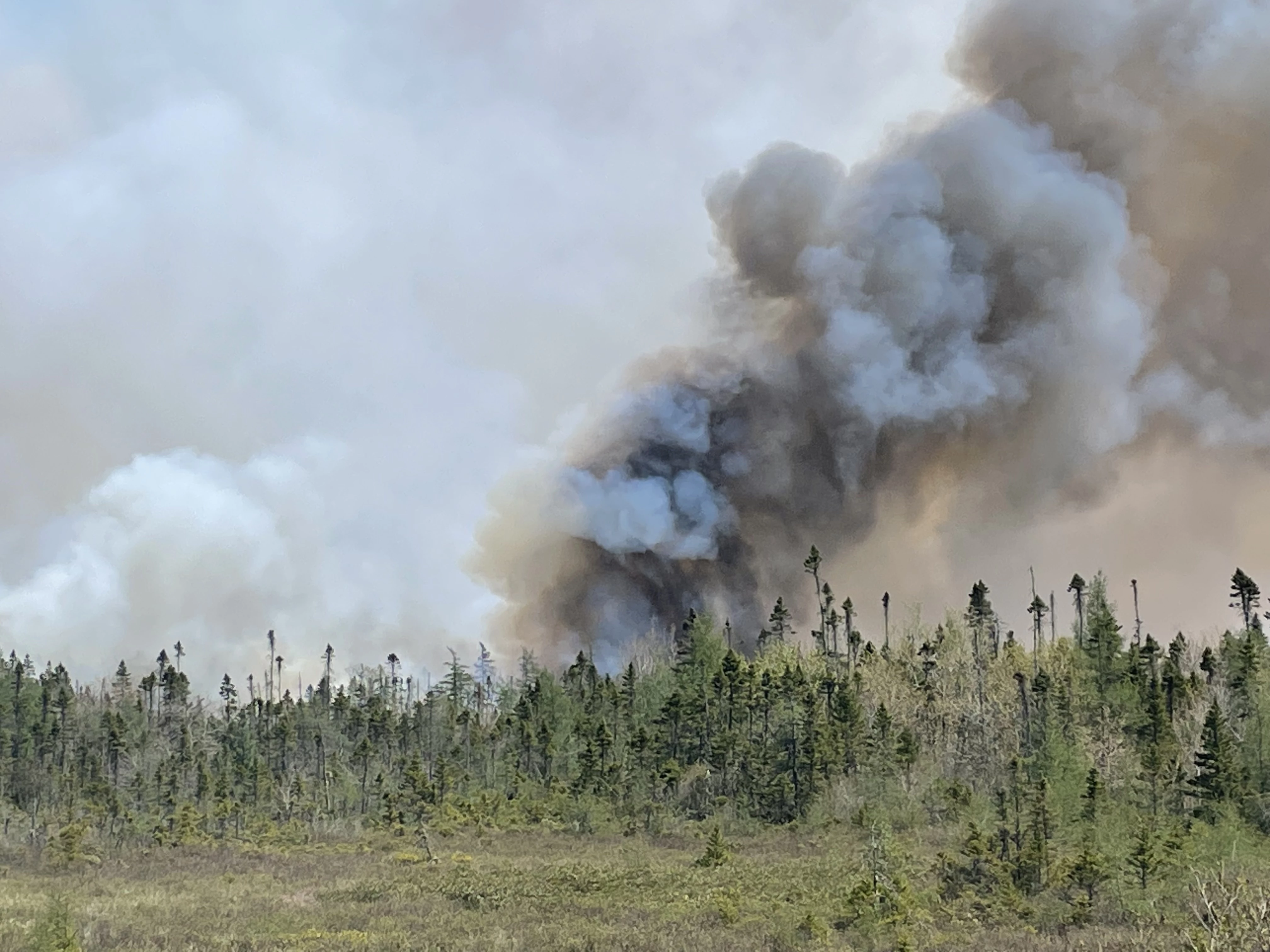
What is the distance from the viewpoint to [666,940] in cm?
2484

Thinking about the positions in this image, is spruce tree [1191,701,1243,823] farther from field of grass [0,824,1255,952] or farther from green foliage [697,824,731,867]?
green foliage [697,824,731,867]

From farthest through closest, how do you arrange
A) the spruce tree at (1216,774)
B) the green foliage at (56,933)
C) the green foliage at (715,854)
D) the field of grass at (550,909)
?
the spruce tree at (1216,774) < the green foliage at (715,854) < the field of grass at (550,909) < the green foliage at (56,933)

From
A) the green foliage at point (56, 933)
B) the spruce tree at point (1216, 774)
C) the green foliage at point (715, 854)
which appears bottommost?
the green foliage at point (715, 854)

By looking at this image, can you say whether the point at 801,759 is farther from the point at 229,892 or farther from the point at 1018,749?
the point at 229,892

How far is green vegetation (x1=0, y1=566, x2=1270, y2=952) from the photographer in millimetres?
28359

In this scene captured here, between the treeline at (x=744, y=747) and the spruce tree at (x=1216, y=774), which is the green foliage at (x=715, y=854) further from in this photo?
the spruce tree at (x=1216, y=774)

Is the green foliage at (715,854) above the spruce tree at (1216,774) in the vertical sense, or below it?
below

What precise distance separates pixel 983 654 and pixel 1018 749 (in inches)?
787

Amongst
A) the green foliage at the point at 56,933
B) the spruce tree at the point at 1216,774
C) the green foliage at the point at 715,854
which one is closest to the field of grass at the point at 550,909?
the green foliage at the point at 56,933

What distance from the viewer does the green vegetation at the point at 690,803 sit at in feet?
93.0

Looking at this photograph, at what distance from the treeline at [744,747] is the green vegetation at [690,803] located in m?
0.29

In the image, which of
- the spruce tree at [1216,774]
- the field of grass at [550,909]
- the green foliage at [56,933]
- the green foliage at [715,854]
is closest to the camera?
the green foliage at [56,933]

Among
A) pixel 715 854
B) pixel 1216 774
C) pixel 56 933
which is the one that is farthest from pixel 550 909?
pixel 1216 774

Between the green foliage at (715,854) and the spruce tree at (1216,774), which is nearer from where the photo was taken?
the green foliage at (715,854)
